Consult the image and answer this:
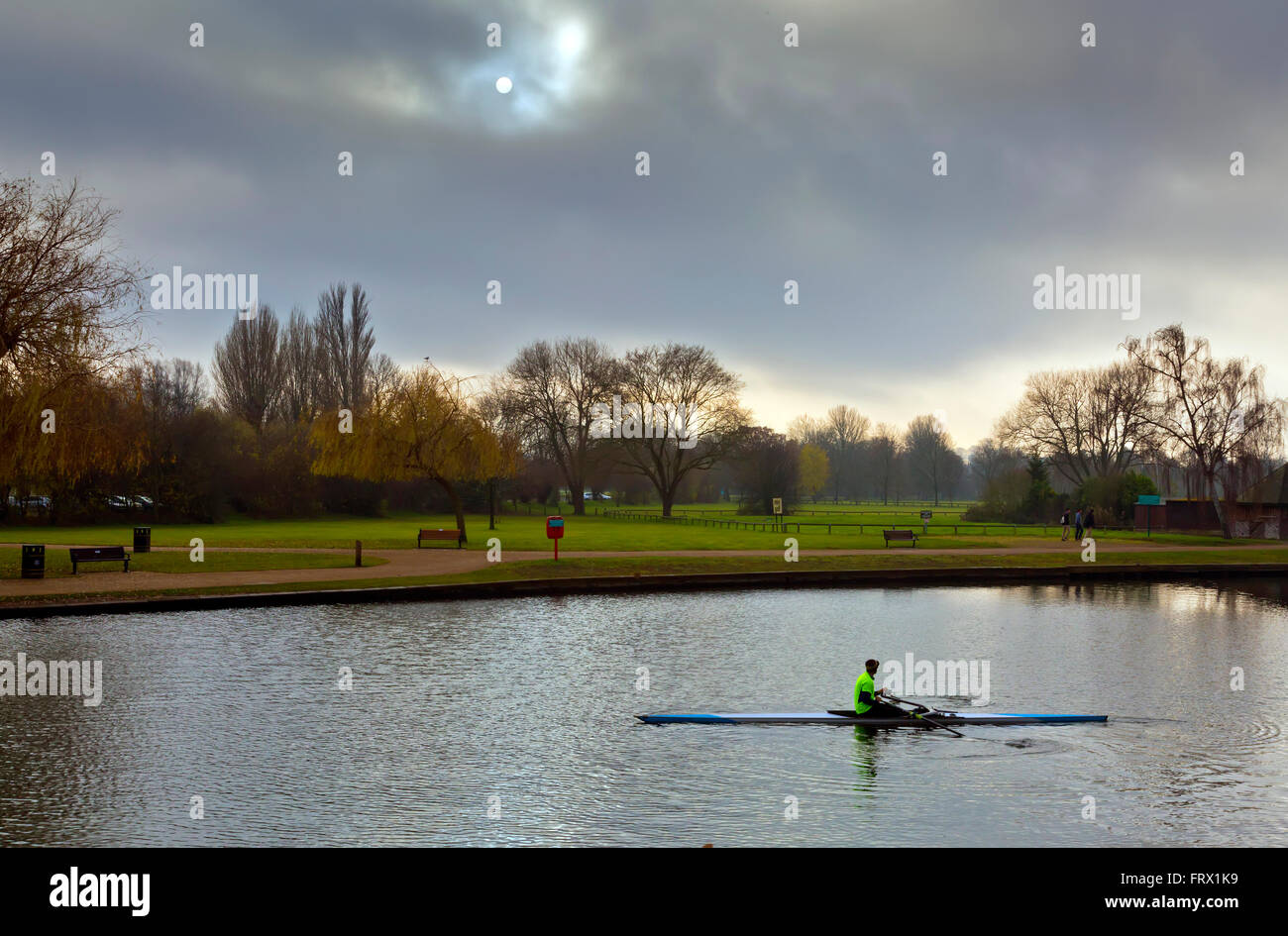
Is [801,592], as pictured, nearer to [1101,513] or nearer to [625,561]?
[625,561]

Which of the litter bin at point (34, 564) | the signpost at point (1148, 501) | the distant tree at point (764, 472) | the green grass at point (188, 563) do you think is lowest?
the green grass at point (188, 563)

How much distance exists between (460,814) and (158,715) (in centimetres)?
629

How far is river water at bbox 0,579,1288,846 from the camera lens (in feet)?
31.6

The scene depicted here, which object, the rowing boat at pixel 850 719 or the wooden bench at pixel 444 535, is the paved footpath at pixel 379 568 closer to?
the wooden bench at pixel 444 535

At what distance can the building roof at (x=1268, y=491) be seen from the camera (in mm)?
60469

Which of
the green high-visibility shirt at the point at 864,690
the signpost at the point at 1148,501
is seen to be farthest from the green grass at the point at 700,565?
the signpost at the point at 1148,501

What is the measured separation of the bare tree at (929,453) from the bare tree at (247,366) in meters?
92.8

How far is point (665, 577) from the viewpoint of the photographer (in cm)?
3105

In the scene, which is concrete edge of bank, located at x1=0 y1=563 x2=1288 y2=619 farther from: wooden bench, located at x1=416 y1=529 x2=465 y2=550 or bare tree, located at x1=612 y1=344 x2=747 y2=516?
bare tree, located at x1=612 y1=344 x2=747 y2=516

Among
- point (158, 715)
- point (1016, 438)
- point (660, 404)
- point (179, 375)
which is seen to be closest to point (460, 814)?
point (158, 715)

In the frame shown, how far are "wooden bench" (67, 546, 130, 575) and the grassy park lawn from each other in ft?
15.2

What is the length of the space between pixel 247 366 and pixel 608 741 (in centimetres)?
7749

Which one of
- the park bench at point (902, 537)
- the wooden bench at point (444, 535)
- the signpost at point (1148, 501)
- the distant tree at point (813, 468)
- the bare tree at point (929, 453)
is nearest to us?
the wooden bench at point (444, 535)

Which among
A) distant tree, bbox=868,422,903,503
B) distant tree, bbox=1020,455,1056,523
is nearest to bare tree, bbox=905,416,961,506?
distant tree, bbox=868,422,903,503
